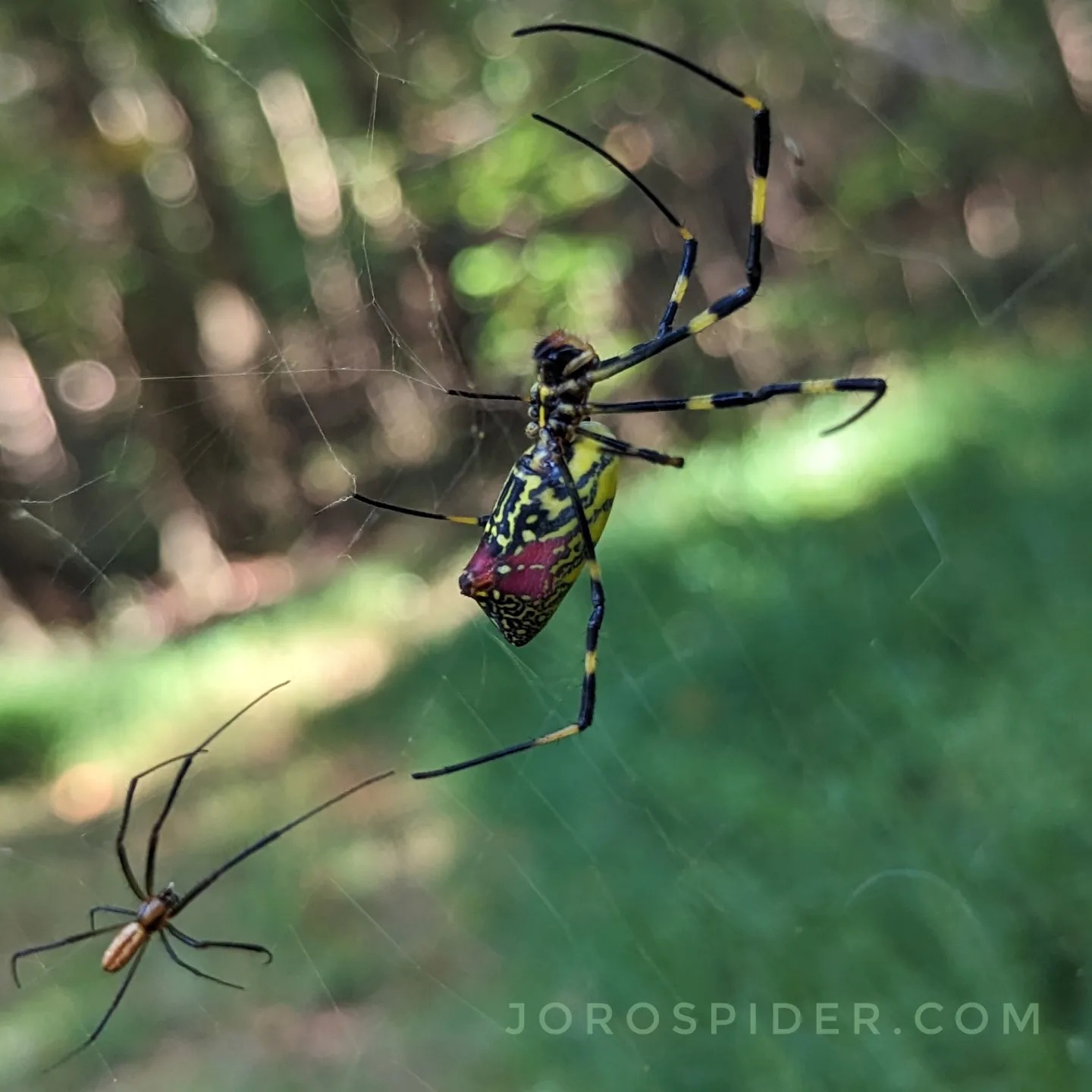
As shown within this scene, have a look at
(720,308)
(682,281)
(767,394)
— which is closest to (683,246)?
(682,281)


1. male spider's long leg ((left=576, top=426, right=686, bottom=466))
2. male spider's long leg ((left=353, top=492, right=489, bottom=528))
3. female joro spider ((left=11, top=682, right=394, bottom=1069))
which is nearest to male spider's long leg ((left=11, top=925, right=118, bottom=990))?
female joro spider ((left=11, top=682, right=394, bottom=1069))

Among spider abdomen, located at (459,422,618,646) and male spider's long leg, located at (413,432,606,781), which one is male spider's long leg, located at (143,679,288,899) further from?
spider abdomen, located at (459,422,618,646)

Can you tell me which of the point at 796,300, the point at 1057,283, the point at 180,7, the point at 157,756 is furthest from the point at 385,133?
the point at 1057,283

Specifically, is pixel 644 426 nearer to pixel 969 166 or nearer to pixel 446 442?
pixel 446 442

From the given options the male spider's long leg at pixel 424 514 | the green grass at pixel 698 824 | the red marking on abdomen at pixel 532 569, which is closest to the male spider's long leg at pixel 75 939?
the green grass at pixel 698 824

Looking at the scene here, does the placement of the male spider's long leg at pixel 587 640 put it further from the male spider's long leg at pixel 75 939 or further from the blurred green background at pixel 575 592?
the male spider's long leg at pixel 75 939

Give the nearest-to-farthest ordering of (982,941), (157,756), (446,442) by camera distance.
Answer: (982,941), (157,756), (446,442)
